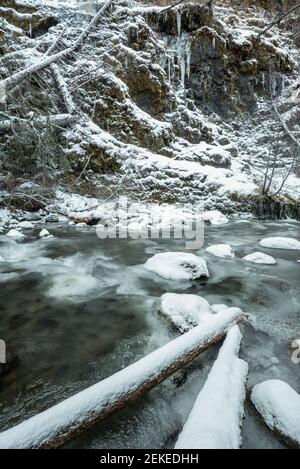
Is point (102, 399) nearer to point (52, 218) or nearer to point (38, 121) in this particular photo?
point (38, 121)

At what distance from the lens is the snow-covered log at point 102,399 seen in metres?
1.23

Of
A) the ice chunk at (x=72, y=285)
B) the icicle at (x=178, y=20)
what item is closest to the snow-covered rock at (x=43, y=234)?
the ice chunk at (x=72, y=285)

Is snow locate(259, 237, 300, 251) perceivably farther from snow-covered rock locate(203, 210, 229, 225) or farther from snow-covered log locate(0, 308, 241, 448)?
snow-covered log locate(0, 308, 241, 448)

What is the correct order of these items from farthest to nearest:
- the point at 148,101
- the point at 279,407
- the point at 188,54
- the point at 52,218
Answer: the point at 188,54, the point at 148,101, the point at 52,218, the point at 279,407

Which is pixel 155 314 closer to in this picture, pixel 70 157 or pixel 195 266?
pixel 195 266

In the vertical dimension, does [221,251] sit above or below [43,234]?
below

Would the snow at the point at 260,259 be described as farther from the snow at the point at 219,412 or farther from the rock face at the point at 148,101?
the rock face at the point at 148,101

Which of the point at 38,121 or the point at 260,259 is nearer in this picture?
the point at 260,259

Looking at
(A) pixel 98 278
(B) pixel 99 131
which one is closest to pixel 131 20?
(B) pixel 99 131

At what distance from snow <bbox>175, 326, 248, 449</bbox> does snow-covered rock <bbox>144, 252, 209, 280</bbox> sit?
2.13 metres

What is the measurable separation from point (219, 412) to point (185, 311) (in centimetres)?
140

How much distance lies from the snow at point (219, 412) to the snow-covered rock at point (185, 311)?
69 cm

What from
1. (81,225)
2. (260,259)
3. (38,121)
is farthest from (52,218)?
(260,259)

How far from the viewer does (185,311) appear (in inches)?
111
